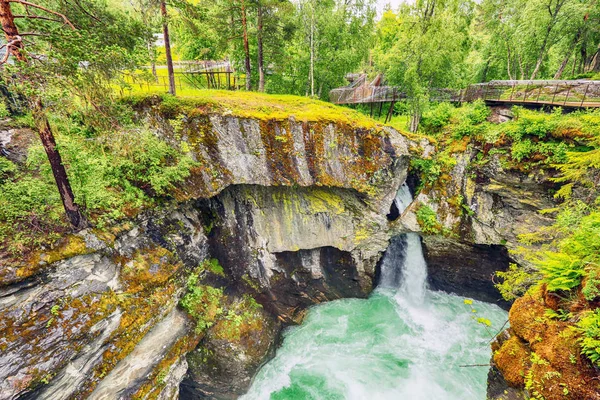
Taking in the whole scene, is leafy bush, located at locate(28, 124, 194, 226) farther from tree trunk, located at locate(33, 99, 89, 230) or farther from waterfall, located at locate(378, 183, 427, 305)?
waterfall, located at locate(378, 183, 427, 305)

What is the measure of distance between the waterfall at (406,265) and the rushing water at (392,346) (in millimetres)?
48

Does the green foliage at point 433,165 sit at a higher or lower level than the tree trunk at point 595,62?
lower

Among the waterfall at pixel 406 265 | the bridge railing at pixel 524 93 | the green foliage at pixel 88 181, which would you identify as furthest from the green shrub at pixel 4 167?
the bridge railing at pixel 524 93

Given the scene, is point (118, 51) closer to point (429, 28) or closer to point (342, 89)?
point (429, 28)

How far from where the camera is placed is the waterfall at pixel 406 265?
13.1 metres

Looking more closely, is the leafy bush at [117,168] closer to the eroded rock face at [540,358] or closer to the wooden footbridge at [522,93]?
the eroded rock face at [540,358]

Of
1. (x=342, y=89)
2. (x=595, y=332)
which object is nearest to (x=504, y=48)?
(x=342, y=89)

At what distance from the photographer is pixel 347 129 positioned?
10500 millimetres

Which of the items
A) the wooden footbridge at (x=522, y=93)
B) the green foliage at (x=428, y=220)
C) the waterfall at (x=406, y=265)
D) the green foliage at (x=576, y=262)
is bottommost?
the waterfall at (x=406, y=265)

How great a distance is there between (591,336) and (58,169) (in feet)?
32.9

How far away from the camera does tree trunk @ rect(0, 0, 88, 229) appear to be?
4.40 m

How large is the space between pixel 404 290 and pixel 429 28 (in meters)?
12.8

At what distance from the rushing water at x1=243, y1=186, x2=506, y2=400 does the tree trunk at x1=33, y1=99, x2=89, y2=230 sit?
348 inches

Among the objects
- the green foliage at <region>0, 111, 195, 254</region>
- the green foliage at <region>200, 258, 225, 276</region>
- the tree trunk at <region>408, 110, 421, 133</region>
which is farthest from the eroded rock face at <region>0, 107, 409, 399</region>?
the tree trunk at <region>408, 110, 421, 133</region>
